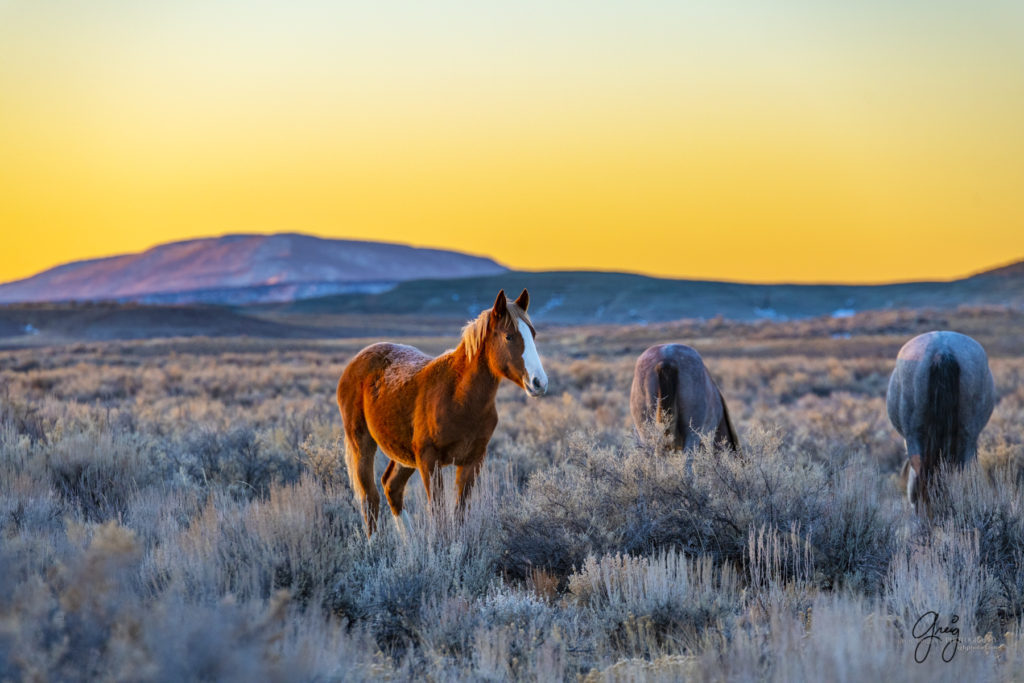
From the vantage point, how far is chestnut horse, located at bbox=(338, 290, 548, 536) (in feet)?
18.0

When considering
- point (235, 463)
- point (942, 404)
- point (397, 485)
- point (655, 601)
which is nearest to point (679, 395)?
point (942, 404)

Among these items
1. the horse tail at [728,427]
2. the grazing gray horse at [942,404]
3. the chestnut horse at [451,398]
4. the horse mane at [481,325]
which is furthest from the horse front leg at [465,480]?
the grazing gray horse at [942,404]

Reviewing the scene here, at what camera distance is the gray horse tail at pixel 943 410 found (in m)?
7.49

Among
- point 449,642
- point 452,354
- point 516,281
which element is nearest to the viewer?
point 449,642

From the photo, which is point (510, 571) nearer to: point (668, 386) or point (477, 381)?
Answer: point (477, 381)

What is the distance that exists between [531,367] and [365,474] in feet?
6.28

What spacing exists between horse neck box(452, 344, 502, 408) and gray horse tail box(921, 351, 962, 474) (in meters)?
4.25

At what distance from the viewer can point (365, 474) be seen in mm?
6434

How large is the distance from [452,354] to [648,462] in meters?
1.55

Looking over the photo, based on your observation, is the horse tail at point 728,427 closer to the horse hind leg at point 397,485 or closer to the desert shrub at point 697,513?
the desert shrub at point 697,513

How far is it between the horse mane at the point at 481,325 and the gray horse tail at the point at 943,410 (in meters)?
4.12

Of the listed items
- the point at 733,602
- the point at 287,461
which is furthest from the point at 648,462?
the point at 287,461

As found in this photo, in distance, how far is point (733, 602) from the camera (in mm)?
4512

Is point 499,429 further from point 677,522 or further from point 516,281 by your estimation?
point 516,281
